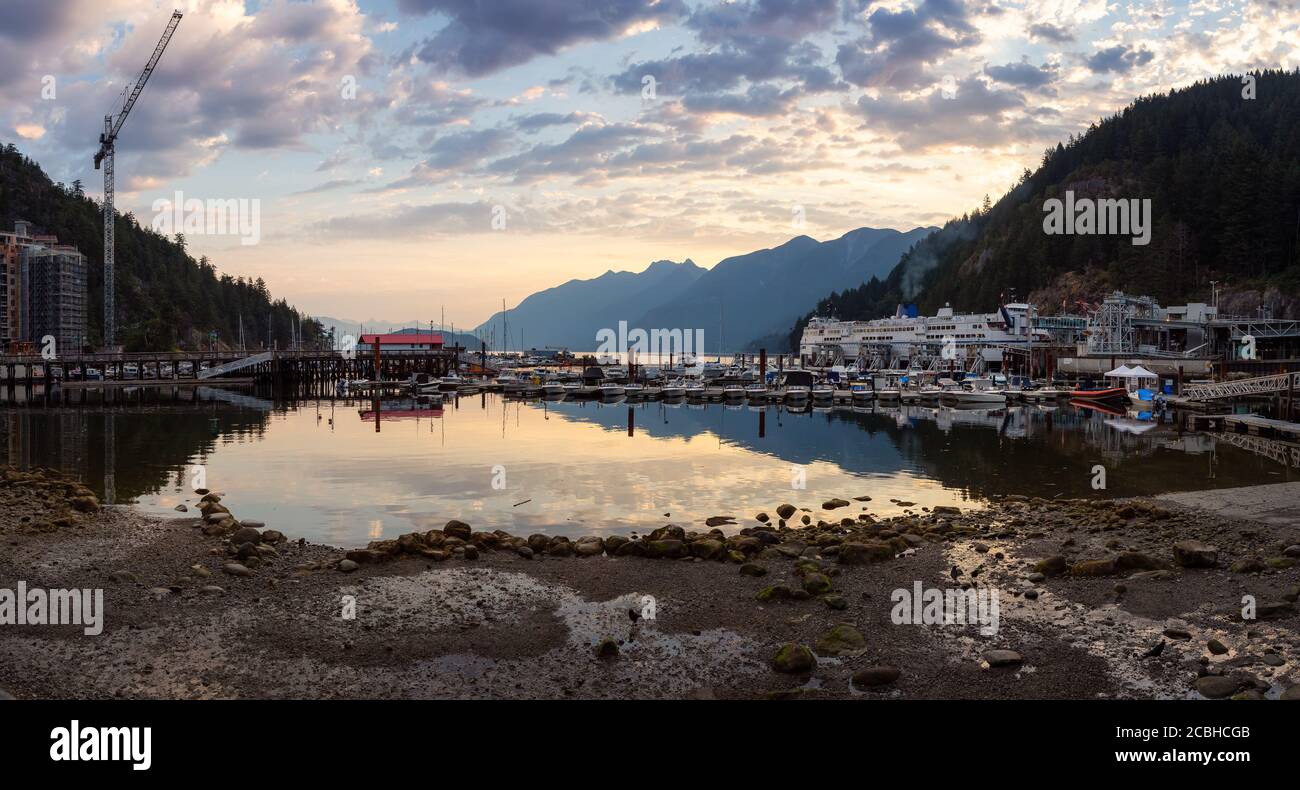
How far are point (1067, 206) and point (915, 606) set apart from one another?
526ft

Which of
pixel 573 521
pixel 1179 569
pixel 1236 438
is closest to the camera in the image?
pixel 1179 569

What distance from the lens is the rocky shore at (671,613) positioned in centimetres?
1215

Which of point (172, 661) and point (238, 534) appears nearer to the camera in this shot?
point (172, 661)

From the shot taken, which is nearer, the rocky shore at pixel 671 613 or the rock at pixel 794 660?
the rocky shore at pixel 671 613

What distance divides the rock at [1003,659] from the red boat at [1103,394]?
7423 cm

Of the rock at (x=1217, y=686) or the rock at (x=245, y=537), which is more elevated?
the rock at (x=245, y=537)

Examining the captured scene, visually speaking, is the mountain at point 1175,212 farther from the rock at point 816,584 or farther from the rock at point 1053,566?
the rock at point 816,584

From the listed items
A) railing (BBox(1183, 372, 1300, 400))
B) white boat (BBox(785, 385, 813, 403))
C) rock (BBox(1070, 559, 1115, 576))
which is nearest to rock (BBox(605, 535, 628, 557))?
rock (BBox(1070, 559, 1115, 576))

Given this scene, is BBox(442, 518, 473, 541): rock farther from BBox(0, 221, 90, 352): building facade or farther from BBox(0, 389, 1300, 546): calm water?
BBox(0, 221, 90, 352): building facade

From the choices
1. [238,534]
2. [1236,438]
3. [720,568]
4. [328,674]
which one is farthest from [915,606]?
[1236,438]

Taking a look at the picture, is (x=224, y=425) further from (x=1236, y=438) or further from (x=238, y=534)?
(x=1236, y=438)

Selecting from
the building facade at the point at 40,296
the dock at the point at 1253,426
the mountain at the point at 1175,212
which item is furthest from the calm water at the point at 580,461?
the building facade at the point at 40,296

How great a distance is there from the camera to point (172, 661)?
12.9 meters

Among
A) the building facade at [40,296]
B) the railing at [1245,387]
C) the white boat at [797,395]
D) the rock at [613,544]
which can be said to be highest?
the building facade at [40,296]
